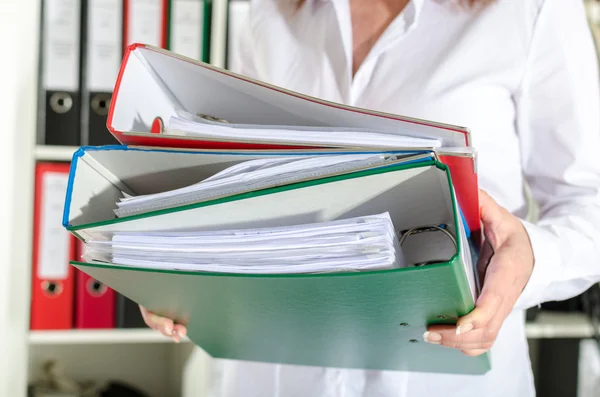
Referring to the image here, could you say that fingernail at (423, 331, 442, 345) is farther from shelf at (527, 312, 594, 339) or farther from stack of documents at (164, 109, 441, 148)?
shelf at (527, 312, 594, 339)

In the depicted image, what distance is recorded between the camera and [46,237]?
3.59 ft

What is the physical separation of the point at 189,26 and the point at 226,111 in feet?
2.06

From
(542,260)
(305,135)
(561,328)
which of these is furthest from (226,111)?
(561,328)

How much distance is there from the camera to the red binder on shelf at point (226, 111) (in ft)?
1.45

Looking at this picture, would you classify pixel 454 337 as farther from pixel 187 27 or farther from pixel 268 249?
pixel 187 27

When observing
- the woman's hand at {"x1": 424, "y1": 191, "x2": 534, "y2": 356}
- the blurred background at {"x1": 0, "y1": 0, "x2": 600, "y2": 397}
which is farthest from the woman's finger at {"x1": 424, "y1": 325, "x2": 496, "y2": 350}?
the blurred background at {"x1": 0, "y1": 0, "x2": 600, "y2": 397}

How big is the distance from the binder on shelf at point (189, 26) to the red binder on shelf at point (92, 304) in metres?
0.41

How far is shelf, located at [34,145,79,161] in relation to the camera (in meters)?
1.09

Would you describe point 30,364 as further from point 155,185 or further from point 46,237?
point 155,185

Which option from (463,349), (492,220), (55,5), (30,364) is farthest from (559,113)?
(30,364)

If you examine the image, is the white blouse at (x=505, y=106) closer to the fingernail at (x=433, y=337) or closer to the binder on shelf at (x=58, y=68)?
the fingernail at (x=433, y=337)

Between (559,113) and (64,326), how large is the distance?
2.94ft

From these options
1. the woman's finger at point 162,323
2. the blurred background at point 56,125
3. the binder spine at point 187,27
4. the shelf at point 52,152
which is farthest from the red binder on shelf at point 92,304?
the woman's finger at point 162,323

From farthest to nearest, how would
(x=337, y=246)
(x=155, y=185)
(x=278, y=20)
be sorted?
(x=278, y=20) → (x=155, y=185) → (x=337, y=246)
